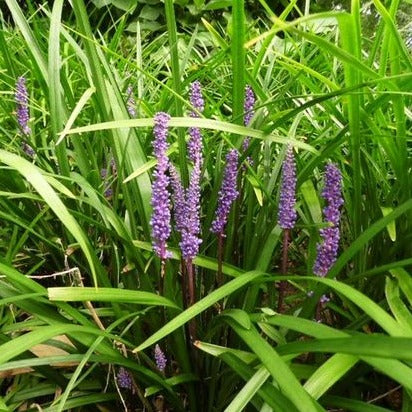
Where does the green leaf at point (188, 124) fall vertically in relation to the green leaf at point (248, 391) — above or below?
above

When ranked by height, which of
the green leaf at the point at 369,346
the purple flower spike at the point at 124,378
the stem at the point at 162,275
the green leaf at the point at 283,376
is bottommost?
the purple flower spike at the point at 124,378

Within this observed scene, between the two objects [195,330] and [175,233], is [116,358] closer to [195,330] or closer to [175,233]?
[195,330]

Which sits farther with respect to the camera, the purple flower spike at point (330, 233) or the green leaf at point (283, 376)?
the purple flower spike at point (330, 233)

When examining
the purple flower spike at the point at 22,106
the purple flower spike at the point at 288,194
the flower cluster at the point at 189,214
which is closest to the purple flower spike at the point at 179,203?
the flower cluster at the point at 189,214

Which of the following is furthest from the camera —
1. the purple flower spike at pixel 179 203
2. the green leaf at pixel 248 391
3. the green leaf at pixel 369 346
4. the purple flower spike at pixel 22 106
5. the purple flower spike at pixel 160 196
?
the purple flower spike at pixel 22 106

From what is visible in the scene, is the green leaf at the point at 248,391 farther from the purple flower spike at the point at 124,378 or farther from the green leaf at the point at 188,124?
the green leaf at the point at 188,124

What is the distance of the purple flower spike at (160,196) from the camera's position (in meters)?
1.13

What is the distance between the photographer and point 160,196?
114 cm

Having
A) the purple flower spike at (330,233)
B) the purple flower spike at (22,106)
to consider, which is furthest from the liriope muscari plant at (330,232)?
the purple flower spike at (22,106)

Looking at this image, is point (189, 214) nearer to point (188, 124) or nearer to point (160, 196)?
point (160, 196)

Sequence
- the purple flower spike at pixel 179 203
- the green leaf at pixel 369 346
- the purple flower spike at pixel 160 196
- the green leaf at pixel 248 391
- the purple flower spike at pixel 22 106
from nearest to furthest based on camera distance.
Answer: the green leaf at pixel 369 346 → the green leaf at pixel 248 391 → the purple flower spike at pixel 160 196 → the purple flower spike at pixel 179 203 → the purple flower spike at pixel 22 106

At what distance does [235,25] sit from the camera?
4.21 feet

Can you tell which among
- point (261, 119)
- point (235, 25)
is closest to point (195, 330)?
point (261, 119)

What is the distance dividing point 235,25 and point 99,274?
685 mm
